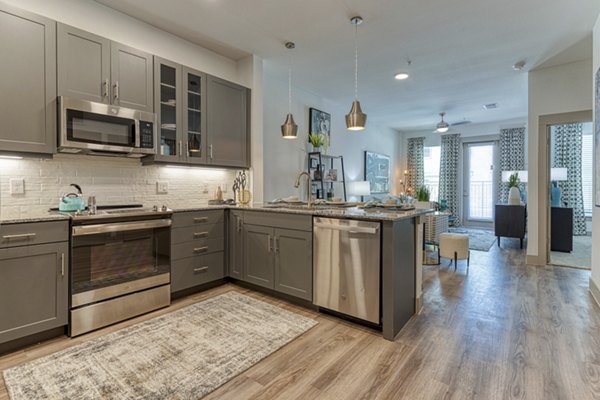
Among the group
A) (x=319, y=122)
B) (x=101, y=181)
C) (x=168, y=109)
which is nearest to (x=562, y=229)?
(x=319, y=122)

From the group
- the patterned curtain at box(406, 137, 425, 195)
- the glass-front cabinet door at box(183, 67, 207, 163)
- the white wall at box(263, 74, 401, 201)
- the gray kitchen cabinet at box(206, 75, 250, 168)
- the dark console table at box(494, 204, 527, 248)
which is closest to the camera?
the glass-front cabinet door at box(183, 67, 207, 163)

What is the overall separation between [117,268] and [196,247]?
790 millimetres

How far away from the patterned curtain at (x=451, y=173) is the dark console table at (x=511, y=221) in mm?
2631

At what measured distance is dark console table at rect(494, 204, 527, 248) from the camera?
5668mm

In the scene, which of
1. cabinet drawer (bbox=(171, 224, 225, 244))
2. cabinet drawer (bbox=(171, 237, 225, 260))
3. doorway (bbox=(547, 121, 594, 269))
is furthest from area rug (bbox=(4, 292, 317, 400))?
doorway (bbox=(547, 121, 594, 269))

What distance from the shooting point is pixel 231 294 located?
3.30 m

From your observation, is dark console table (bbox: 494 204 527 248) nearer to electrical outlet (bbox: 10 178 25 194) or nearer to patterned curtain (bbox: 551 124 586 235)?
patterned curtain (bbox: 551 124 586 235)

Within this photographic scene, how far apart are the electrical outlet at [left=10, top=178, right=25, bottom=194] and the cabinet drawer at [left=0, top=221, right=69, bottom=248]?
616mm

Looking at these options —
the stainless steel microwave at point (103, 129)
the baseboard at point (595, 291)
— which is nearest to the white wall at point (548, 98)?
the baseboard at point (595, 291)

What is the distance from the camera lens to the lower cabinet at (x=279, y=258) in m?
2.88

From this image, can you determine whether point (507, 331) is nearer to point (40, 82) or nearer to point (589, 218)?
point (40, 82)

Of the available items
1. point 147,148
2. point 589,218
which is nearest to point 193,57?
A: point 147,148

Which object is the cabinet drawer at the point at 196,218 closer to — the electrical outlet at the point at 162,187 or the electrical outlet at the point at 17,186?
the electrical outlet at the point at 162,187

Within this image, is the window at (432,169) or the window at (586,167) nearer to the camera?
the window at (586,167)
